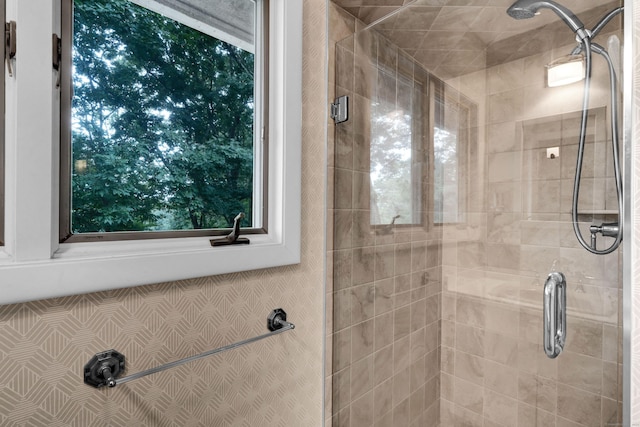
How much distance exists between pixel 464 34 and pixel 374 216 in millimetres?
666

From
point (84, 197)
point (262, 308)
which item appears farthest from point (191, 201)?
point (262, 308)

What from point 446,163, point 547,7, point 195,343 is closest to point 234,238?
point 195,343

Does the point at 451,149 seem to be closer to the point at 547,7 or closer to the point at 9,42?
the point at 547,7

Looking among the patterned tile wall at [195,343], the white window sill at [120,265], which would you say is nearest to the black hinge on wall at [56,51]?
the white window sill at [120,265]

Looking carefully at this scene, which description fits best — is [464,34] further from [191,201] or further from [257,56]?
[191,201]

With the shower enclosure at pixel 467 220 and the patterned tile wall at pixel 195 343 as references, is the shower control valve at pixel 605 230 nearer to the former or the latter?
the shower enclosure at pixel 467 220

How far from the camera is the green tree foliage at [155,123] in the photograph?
81 cm

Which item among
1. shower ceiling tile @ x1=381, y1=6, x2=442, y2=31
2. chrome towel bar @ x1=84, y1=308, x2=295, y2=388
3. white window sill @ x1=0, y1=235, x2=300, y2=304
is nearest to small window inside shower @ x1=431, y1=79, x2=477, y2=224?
shower ceiling tile @ x1=381, y1=6, x2=442, y2=31

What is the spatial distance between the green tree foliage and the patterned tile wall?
0.69ft

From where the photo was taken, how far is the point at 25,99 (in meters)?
0.67

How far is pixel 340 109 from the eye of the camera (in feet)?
4.29

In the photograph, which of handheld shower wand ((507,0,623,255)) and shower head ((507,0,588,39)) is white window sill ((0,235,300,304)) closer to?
handheld shower wand ((507,0,623,255))

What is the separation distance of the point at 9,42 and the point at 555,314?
4.69ft

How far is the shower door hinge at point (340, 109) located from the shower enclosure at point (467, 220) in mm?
25
